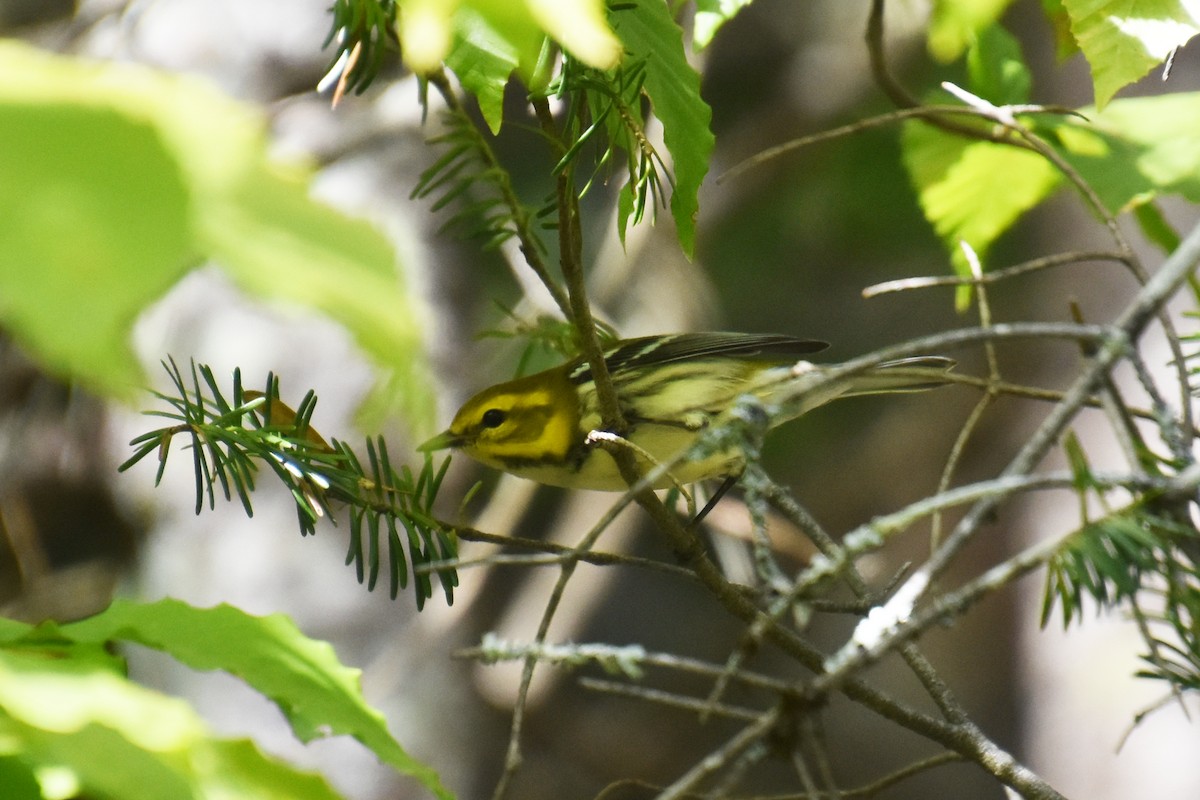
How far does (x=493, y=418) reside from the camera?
168 cm


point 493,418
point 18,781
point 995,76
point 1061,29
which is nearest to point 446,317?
point 493,418

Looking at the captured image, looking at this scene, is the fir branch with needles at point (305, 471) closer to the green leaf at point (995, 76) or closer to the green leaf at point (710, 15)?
the green leaf at point (710, 15)

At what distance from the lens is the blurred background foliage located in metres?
0.33

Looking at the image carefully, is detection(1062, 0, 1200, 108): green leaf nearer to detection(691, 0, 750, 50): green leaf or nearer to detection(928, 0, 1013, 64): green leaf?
detection(691, 0, 750, 50): green leaf

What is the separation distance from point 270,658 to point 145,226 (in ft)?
1.71

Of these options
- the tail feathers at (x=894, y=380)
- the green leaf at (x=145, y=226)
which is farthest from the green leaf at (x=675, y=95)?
the tail feathers at (x=894, y=380)

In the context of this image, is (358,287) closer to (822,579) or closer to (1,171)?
(1,171)

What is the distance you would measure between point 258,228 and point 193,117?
0.05m

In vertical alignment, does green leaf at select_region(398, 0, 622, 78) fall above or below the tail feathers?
above

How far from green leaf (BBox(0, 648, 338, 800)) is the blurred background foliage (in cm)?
22

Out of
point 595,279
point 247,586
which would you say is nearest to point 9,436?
point 247,586

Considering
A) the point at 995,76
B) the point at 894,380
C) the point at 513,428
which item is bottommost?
the point at 513,428

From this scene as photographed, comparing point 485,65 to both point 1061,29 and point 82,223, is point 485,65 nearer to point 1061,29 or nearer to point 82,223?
point 82,223

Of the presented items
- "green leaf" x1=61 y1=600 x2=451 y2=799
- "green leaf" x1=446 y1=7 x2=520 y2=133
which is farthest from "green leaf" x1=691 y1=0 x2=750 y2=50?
"green leaf" x1=61 y1=600 x2=451 y2=799
